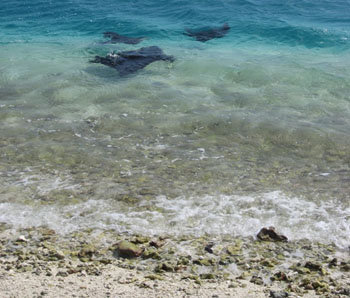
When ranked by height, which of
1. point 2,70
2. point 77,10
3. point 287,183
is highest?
point 77,10

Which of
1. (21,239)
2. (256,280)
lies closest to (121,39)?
(21,239)

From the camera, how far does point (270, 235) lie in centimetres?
526

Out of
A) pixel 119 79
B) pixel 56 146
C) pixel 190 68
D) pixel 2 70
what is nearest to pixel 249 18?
pixel 190 68

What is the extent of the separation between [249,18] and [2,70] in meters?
13.7

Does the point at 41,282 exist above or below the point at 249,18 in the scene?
below

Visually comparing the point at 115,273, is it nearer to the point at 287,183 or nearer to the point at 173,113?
the point at 287,183

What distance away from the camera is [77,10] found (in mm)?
24016

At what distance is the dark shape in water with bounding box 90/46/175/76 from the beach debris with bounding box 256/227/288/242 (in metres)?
8.81

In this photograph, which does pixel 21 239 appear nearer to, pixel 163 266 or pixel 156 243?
pixel 156 243

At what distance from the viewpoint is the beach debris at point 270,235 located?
17.1ft

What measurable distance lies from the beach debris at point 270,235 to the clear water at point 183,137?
17 cm

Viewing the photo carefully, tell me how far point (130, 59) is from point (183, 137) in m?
6.45

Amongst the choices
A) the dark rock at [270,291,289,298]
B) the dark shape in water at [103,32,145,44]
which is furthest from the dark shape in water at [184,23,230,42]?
the dark rock at [270,291,289,298]

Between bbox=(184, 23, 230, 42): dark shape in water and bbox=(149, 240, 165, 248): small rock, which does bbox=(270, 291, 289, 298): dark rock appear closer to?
bbox=(149, 240, 165, 248): small rock
